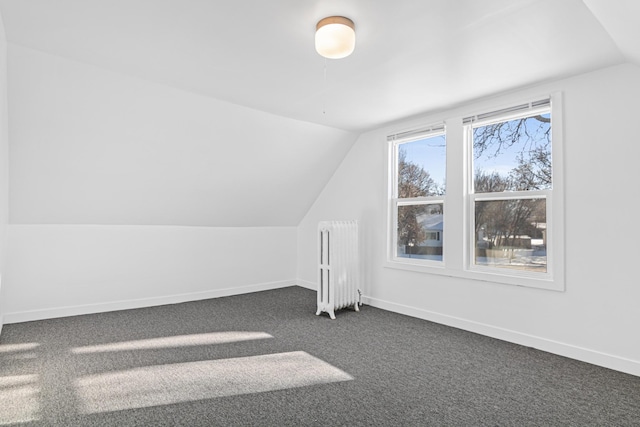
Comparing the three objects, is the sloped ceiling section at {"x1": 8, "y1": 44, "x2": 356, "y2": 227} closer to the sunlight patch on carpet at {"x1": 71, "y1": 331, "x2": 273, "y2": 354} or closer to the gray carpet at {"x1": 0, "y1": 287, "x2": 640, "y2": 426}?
the gray carpet at {"x1": 0, "y1": 287, "x2": 640, "y2": 426}

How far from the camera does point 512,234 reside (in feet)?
11.5

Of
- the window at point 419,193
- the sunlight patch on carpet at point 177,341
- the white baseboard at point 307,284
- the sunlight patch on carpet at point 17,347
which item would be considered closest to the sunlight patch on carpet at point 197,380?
the sunlight patch on carpet at point 177,341

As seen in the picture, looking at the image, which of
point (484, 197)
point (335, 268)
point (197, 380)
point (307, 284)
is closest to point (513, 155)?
point (484, 197)

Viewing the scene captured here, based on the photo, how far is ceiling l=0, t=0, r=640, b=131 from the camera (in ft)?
6.84

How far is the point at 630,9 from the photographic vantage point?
1867 mm

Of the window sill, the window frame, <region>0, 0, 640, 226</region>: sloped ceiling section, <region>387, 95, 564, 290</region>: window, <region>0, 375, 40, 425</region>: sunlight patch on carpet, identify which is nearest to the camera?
<region>0, 375, 40, 425</region>: sunlight patch on carpet

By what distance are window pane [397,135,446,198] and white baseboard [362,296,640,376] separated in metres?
1.35

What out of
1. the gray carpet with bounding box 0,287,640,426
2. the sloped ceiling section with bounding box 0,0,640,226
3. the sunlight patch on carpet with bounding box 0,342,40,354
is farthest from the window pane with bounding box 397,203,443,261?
the sunlight patch on carpet with bounding box 0,342,40,354

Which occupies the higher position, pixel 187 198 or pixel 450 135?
pixel 450 135

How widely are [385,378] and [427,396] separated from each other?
329mm

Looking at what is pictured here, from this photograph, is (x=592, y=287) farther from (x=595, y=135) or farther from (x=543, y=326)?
(x=595, y=135)

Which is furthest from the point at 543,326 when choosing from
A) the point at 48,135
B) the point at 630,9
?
the point at 48,135

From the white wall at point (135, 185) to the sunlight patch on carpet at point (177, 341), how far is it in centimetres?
124

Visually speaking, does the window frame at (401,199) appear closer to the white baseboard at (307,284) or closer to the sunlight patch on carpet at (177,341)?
the white baseboard at (307,284)
